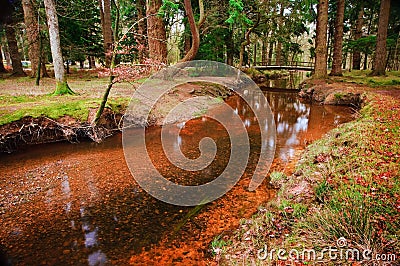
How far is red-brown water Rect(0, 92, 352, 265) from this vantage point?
3.08 metres

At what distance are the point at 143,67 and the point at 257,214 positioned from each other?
546 cm

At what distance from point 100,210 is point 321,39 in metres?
15.3

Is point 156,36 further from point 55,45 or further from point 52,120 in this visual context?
point 52,120

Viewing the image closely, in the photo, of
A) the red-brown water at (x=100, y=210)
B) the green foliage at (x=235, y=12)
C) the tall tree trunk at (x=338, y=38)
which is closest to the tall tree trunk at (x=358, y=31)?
the tall tree trunk at (x=338, y=38)

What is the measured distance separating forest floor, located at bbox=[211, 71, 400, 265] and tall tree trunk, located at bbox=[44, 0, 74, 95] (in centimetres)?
852

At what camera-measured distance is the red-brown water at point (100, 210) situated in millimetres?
3084

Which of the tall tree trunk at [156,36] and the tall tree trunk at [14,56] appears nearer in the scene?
the tall tree trunk at [156,36]

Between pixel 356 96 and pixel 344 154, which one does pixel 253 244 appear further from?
pixel 356 96

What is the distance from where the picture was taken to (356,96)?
10.9 m

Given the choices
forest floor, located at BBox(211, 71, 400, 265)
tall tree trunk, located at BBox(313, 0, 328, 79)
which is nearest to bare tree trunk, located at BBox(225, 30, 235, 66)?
tall tree trunk, located at BBox(313, 0, 328, 79)

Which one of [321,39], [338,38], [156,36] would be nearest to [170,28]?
[156,36]

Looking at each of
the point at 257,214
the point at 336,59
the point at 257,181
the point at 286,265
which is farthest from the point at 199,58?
the point at 286,265

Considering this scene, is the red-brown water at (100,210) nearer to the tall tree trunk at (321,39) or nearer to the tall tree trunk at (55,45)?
the tall tree trunk at (55,45)

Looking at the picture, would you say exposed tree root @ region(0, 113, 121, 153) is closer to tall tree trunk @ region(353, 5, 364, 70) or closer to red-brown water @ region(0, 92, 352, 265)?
red-brown water @ region(0, 92, 352, 265)
